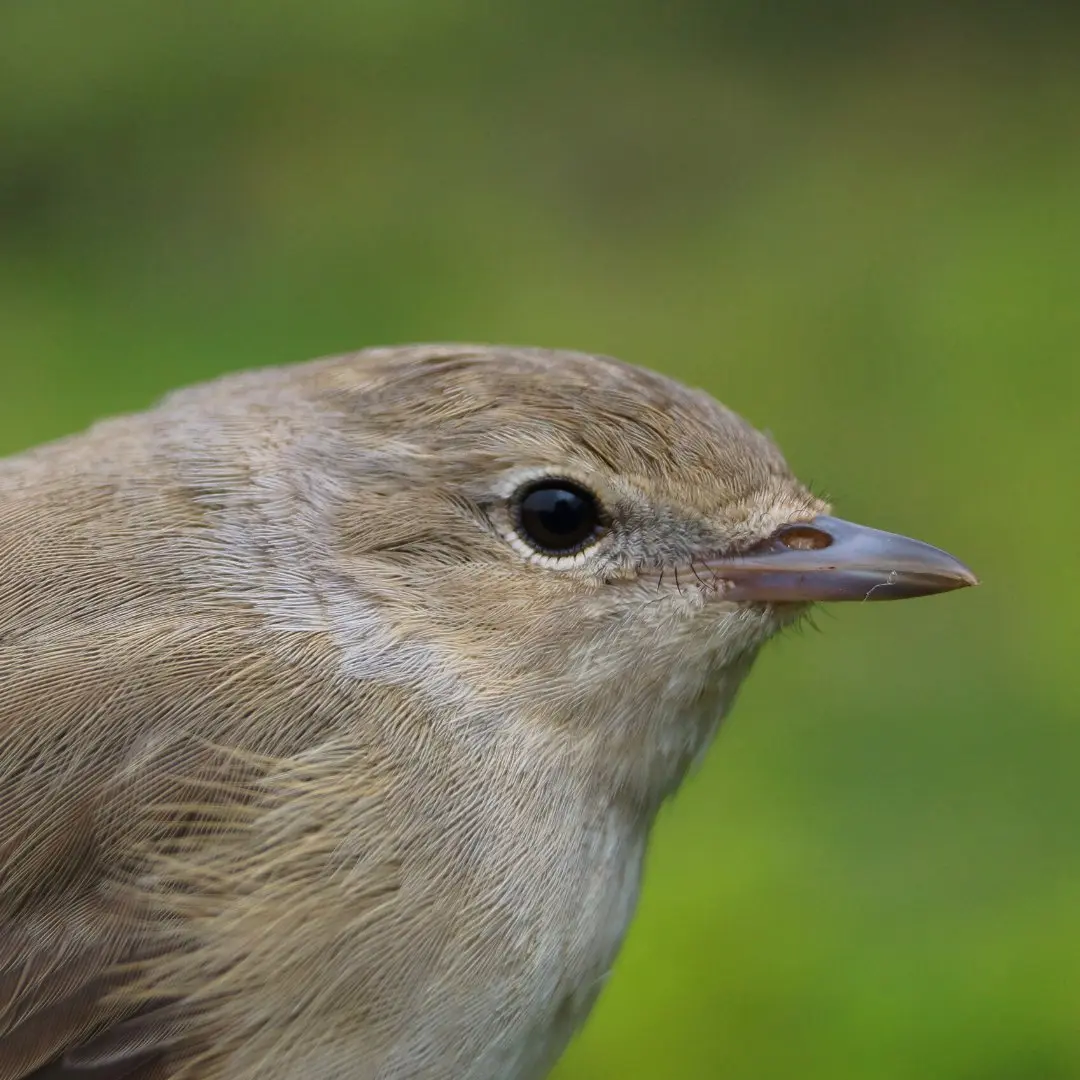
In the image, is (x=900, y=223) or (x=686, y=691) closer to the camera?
(x=686, y=691)

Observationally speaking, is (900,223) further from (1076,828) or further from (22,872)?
(22,872)

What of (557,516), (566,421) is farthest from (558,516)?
(566,421)

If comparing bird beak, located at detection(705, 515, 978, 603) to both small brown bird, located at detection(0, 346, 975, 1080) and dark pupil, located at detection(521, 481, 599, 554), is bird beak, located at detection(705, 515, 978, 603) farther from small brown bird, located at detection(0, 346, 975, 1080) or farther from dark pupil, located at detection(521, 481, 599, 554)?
dark pupil, located at detection(521, 481, 599, 554)

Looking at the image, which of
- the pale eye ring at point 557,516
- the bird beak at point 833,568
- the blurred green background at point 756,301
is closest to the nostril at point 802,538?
the bird beak at point 833,568

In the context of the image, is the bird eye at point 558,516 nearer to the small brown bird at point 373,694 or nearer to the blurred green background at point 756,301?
the small brown bird at point 373,694

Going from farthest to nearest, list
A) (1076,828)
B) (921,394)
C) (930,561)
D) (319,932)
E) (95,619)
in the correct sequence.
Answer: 1. (921,394)
2. (1076,828)
3. (930,561)
4. (95,619)
5. (319,932)

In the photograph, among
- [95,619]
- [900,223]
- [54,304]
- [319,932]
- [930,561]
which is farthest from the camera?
[900,223]

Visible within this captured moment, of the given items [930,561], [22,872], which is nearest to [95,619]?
[22,872]
